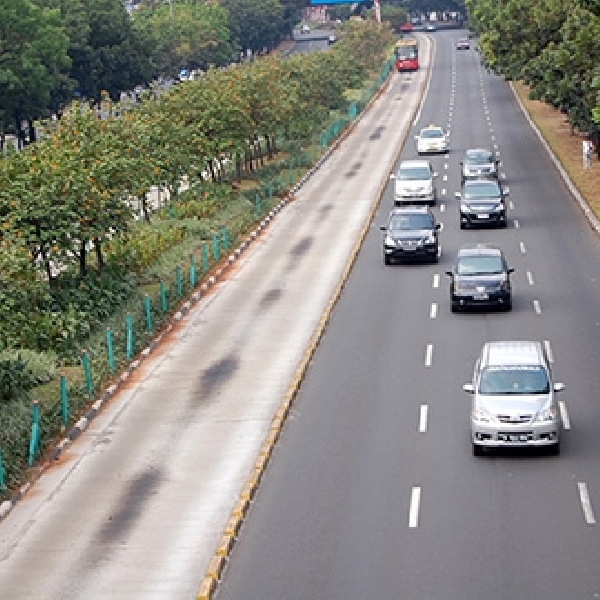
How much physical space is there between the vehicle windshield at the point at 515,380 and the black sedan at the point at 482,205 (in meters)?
29.0

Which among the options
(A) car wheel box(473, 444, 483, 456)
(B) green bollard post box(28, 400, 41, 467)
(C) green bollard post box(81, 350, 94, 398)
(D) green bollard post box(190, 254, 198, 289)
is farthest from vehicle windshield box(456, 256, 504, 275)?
(B) green bollard post box(28, 400, 41, 467)

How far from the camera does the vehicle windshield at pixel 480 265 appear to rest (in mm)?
43125

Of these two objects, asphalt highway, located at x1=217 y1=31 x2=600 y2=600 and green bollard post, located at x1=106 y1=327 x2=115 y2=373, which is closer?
asphalt highway, located at x1=217 y1=31 x2=600 y2=600

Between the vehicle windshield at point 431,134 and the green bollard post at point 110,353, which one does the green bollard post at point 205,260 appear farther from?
the vehicle windshield at point 431,134

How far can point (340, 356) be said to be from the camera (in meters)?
39.2

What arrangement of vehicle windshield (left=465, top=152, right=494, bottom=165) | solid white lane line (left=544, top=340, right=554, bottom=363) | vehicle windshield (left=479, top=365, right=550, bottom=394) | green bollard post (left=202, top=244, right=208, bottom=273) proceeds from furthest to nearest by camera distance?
vehicle windshield (left=465, top=152, right=494, bottom=165), green bollard post (left=202, top=244, right=208, bottom=273), solid white lane line (left=544, top=340, right=554, bottom=363), vehicle windshield (left=479, top=365, right=550, bottom=394)

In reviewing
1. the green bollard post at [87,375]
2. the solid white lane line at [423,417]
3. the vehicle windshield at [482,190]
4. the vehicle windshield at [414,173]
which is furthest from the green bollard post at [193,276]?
the vehicle windshield at [414,173]

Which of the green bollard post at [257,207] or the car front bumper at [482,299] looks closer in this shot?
the car front bumper at [482,299]

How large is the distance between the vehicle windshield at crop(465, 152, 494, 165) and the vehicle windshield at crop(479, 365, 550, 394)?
4203cm

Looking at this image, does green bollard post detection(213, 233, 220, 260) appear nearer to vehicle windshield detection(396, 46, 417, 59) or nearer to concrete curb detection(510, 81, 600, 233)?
concrete curb detection(510, 81, 600, 233)

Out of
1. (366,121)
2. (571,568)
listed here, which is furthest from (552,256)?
(366,121)

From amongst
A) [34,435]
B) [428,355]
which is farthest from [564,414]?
[34,435]

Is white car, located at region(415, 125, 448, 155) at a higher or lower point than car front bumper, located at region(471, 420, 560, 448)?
lower

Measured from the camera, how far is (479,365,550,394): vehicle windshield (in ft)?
96.3
